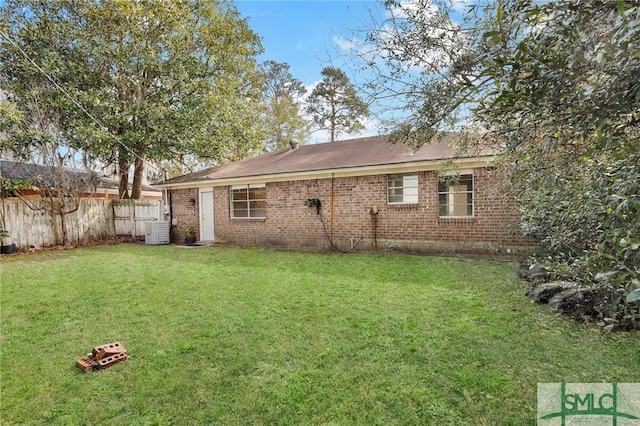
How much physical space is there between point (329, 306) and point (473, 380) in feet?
7.38

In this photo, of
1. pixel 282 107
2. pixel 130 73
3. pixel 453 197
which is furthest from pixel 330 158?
pixel 282 107

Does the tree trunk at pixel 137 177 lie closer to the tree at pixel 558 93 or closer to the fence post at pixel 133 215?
the fence post at pixel 133 215

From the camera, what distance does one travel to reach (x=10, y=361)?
3.22 meters

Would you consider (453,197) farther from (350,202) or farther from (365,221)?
(350,202)

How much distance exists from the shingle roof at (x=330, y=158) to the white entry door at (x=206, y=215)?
2.07ft

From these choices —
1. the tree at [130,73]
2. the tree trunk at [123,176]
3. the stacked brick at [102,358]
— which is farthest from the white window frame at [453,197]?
the tree trunk at [123,176]

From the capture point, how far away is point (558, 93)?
161 cm

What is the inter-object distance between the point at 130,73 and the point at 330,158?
8906mm

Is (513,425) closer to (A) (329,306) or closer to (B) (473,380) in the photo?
(B) (473,380)

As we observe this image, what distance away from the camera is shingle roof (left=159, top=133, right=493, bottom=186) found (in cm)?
920

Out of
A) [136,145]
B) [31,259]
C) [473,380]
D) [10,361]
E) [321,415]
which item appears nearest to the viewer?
[321,415]

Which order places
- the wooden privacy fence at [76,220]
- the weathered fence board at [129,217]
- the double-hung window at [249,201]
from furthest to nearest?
the weathered fence board at [129,217] → the double-hung window at [249,201] → the wooden privacy fence at [76,220]

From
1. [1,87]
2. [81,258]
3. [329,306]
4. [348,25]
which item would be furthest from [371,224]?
[1,87]

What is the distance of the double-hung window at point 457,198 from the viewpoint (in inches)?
341
